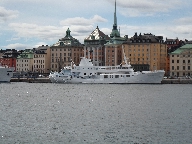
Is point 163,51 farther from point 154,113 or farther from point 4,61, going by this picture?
point 154,113

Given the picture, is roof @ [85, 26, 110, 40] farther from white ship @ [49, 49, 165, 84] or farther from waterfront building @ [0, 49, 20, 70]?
waterfront building @ [0, 49, 20, 70]

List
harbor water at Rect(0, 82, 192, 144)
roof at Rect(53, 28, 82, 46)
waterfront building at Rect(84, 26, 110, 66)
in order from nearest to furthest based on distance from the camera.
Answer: harbor water at Rect(0, 82, 192, 144) < waterfront building at Rect(84, 26, 110, 66) < roof at Rect(53, 28, 82, 46)

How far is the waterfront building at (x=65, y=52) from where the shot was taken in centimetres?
16650

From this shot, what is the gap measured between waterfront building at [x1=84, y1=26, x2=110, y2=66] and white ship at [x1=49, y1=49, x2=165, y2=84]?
2972 centimetres

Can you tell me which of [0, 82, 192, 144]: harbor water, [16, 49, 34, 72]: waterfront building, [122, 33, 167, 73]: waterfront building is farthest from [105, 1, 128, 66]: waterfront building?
[0, 82, 192, 144]: harbor water

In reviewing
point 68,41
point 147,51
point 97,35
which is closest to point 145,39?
point 147,51

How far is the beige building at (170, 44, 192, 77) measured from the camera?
142250mm

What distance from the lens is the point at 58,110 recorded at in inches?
2082

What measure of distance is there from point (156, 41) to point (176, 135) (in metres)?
109

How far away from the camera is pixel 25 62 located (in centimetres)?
18238

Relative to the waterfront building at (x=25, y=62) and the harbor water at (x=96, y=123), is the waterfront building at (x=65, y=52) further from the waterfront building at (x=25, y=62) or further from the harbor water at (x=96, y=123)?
the harbor water at (x=96, y=123)

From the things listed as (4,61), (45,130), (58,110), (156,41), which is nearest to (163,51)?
(156,41)

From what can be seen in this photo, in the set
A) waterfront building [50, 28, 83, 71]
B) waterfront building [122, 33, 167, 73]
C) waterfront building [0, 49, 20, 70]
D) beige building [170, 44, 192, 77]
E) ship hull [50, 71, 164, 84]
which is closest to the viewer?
ship hull [50, 71, 164, 84]

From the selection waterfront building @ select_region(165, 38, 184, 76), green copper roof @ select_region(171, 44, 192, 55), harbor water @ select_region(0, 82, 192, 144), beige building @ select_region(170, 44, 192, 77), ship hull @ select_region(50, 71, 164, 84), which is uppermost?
waterfront building @ select_region(165, 38, 184, 76)
